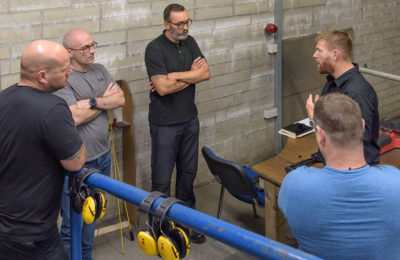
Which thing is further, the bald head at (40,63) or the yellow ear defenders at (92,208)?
the bald head at (40,63)

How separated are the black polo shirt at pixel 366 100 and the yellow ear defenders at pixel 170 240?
5.31ft

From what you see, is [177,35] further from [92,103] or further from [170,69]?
[92,103]

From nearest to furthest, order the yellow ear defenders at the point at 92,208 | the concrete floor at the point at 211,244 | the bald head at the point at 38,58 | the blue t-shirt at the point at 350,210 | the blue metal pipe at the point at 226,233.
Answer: the blue metal pipe at the point at 226,233, the blue t-shirt at the point at 350,210, the yellow ear defenders at the point at 92,208, the bald head at the point at 38,58, the concrete floor at the point at 211,244

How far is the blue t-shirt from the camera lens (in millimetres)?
1860

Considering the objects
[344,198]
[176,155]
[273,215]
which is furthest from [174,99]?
[344,198]

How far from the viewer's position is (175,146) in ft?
14.1

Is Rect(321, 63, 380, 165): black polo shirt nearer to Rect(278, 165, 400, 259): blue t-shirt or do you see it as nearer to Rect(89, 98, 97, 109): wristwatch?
Rect(278, 165, 400, 259): blue t-shirt

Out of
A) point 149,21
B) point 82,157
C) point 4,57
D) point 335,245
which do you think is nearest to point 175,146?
point 149,21

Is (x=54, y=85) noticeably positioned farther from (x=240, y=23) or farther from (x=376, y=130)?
(x=240, y=23)

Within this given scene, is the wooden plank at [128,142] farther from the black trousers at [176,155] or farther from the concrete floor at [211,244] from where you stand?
the concrete floor at [211,244]

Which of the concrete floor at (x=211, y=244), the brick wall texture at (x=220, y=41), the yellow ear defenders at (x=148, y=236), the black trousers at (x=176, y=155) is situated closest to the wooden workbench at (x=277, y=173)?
the concrete floor at (x=211, y=244)

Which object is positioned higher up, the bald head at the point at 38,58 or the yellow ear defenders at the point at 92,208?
the bald head at the point at 38,58

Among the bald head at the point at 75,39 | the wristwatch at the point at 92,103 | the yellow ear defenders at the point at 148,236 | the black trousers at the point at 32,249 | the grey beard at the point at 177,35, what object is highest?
the grey beard at the point at 177,35

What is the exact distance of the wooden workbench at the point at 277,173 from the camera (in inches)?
148
